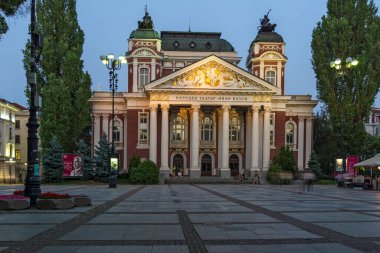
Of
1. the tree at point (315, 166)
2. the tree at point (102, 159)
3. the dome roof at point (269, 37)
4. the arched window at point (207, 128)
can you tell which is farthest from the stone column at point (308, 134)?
the tree at point (102, 159)

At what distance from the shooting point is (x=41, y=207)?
59.7 feet

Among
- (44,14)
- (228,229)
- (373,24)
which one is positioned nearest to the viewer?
(228,229)

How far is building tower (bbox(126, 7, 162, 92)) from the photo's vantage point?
71.8 m

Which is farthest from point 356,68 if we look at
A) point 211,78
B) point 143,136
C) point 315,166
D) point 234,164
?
point 143,136

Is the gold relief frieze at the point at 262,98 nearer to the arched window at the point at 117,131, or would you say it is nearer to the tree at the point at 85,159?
the arched window at the point at 117,131

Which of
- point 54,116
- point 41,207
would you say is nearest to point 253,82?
point 54,116

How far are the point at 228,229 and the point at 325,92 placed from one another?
4754 cm

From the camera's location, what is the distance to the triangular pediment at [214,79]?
6306 centimetres

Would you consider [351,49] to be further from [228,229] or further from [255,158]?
[228,229]

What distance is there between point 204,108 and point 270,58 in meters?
14.1

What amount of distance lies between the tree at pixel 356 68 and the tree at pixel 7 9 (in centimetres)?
4641

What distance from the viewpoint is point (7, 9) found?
13.7 metres

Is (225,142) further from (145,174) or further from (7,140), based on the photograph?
A: (7,140)

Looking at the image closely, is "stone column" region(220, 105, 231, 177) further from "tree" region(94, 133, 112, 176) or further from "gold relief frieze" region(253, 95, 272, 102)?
"tree" region(94, 133, 112, 176)
